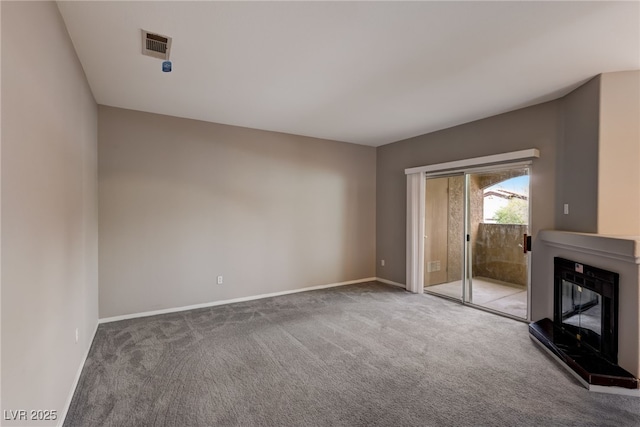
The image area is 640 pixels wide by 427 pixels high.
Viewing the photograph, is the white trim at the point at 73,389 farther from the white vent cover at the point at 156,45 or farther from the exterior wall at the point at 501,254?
the exterior wall at the point at 501,254

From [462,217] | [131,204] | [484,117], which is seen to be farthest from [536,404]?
[131,204]

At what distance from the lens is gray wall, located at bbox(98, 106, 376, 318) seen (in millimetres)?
3803

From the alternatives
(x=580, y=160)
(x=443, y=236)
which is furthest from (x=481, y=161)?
(x=443, y=236)

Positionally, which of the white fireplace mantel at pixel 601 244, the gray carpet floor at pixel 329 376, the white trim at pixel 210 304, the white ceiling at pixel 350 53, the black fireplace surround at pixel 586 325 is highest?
the white ceiling at pixel 350 53

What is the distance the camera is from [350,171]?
19.0 ft

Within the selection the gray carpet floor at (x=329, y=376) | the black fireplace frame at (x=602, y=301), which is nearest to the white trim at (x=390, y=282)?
the gray carpet floor at (x=329, y=376)

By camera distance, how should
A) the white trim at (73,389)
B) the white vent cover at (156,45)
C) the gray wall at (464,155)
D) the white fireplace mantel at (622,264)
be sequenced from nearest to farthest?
the white trim at (73,389) → the white vent cover at (156,45) → the white fireplace mantel at (622,264) → the gray wall at (464,155)

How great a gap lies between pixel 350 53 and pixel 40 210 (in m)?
2.43

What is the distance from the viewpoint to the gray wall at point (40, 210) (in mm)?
1280

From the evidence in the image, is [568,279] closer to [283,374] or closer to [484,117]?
[484,117]

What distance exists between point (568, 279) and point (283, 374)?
3.17 meters

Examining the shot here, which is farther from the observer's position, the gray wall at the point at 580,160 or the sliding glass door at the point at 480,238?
the sliding glass door at the point at 480,238

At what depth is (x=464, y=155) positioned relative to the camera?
4.48 metres

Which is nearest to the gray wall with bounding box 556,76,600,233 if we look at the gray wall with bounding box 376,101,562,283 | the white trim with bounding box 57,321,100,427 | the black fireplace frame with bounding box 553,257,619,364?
the gray wall with bounding box 376,101,562,283
